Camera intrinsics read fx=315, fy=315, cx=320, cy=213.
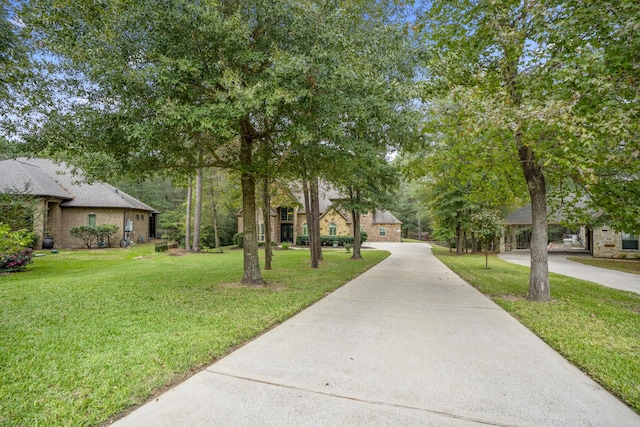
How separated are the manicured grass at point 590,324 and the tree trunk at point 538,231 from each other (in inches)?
13.0

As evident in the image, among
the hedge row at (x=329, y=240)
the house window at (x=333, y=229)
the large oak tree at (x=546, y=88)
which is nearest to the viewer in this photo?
the large oak tree at (x=546, y=88)

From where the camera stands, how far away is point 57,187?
20.8 meters

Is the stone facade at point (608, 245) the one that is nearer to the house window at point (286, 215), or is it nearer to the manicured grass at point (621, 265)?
the manicured grass at point (621, 265)

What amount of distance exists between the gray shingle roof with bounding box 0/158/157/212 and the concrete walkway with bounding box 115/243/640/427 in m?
19.9

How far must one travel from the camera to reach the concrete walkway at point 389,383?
254 cm

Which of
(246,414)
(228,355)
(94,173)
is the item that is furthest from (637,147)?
(94,173)

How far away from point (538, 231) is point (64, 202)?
25650 mm

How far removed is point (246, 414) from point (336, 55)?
17.5 feet

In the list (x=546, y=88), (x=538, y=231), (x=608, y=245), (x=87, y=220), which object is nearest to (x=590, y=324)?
(x=538, y=231)

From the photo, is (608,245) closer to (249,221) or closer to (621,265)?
(621,265)

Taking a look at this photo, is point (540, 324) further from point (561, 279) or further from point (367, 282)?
point (561, 279)

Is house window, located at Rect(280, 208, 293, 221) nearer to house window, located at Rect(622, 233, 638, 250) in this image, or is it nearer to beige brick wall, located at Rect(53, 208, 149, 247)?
beige brick wall, located at Rect(53, 208, 149, 247)

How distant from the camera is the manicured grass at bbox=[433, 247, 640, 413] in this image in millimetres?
3363

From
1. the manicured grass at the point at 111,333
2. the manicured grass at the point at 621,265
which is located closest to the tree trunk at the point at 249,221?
the manicured grass at the point at 111,333
